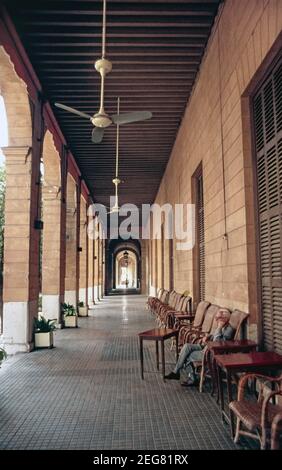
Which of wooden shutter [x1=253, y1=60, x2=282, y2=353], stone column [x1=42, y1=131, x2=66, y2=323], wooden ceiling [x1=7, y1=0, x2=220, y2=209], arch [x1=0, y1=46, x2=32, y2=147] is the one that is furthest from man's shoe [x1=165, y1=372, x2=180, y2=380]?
stone column [x1=42, y1=131, x2=66, y2=323]

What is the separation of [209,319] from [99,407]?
219cm

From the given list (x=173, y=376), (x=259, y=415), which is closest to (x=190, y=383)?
(x=173, y=376)

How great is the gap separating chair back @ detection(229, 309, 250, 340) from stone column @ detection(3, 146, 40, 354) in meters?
3.65

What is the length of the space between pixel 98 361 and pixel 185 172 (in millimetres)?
4633

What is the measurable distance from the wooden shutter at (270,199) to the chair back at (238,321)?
0.21m

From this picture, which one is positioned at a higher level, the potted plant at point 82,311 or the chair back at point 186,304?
the chair back at point 186,304

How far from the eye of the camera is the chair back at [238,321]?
423cm

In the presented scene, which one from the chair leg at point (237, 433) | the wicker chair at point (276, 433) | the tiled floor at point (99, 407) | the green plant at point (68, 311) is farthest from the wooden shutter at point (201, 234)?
the wicker chair at point (276, 433)

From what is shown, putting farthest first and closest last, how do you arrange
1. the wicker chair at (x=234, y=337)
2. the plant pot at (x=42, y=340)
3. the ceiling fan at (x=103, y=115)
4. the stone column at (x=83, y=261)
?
the stone column at (x=83, y=261)
the plant pot at (x=42, y=340)
the ceiling fan at (x=103, y=115)
the wicker chair at (x=234, y=337)

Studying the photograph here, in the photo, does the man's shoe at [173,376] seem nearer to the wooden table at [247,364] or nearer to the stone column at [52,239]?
the wooden table at [247,364]

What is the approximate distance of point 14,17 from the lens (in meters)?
5.38

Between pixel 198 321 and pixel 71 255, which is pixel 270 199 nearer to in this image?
pixel 198 321

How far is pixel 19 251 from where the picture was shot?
6.71 m
